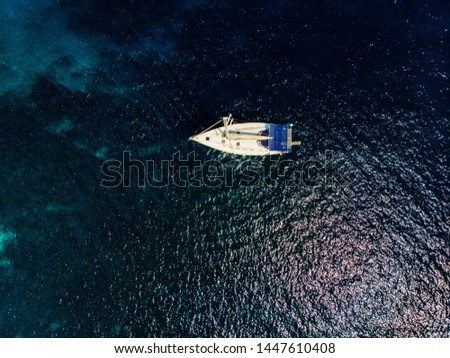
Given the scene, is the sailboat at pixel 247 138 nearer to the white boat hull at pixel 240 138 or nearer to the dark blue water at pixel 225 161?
the white boat hull at pixel 240 138

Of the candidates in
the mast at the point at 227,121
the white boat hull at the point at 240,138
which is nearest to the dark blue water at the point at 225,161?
the white boat hull at the point at 240,138

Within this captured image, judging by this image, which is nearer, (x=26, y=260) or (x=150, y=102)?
(x=26, y=260)

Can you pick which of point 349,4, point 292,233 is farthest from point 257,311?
point 349,4

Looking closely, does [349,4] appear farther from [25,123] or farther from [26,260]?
[26,260]

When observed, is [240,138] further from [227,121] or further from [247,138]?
[227,121]

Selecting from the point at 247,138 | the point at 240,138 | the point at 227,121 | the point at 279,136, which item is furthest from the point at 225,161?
the point at 279,136

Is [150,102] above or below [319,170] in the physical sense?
above

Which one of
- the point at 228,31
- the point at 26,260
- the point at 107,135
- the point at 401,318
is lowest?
the point at 401,318
